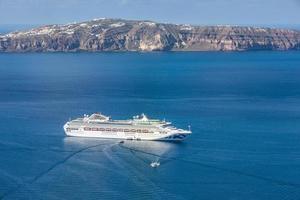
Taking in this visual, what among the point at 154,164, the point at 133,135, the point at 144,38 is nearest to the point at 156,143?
the point at 133,135

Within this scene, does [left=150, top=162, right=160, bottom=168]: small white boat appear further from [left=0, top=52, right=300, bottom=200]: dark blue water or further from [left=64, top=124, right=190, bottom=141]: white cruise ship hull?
[left=64, top=124, right=190, bottom=141]: white cruise ship hull

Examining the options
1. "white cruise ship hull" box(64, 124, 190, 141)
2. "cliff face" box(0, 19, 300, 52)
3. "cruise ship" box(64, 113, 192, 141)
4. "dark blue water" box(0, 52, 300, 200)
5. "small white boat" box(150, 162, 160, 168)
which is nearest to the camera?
"dark blue water" box(0, 52, 300, 200)

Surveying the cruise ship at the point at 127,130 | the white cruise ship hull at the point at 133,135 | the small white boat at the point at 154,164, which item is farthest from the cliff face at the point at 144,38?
the small white boat at the point at 154,164

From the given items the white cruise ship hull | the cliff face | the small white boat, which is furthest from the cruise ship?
the cliff face

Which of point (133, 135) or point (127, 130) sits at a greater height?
point (127, 130)

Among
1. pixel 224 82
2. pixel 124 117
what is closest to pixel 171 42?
pixel 224 82

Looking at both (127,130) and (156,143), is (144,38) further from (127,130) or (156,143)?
(156,143)
